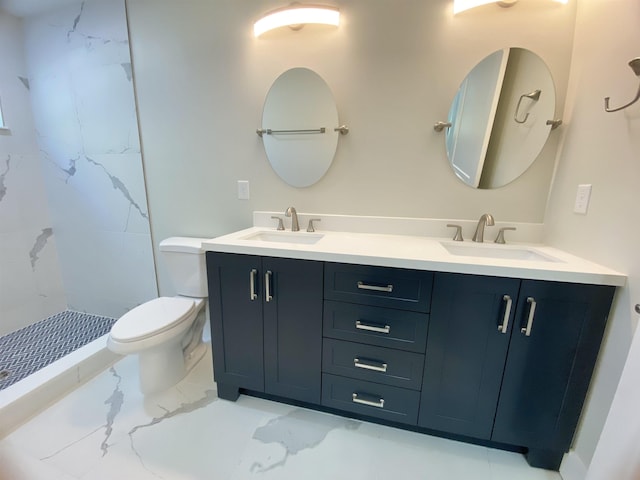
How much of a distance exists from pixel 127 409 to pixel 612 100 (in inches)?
99.2

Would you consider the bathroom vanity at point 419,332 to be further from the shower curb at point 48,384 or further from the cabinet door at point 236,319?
the shower curb at point 48,384

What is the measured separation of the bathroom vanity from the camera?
103cm

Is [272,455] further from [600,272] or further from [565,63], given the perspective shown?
[565,63]

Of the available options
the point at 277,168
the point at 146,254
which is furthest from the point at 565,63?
the point at 146,254

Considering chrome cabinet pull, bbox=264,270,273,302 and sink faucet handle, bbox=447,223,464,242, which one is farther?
sink faucet handle, bbox=447,223,464,242

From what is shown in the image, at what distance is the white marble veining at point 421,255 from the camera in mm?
992

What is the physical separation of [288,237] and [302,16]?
1.13 m

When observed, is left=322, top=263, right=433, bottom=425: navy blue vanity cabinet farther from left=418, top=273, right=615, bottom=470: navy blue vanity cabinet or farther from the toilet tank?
the toilet tank

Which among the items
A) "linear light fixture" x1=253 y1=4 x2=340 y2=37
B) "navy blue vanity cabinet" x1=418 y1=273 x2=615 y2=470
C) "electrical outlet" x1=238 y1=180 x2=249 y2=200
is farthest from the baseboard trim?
"linear light fixture" x1=253 y1=4 x2=340 y2=37

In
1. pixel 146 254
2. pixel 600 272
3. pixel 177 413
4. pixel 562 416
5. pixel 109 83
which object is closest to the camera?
pixel 600 272

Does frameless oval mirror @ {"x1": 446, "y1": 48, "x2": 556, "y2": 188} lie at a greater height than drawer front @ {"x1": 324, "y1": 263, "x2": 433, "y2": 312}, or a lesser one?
greater

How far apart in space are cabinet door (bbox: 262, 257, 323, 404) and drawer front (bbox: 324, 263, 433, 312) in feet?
0.22

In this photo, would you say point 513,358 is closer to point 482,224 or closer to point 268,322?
point 482,224

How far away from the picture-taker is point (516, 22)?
1273 millimetres
